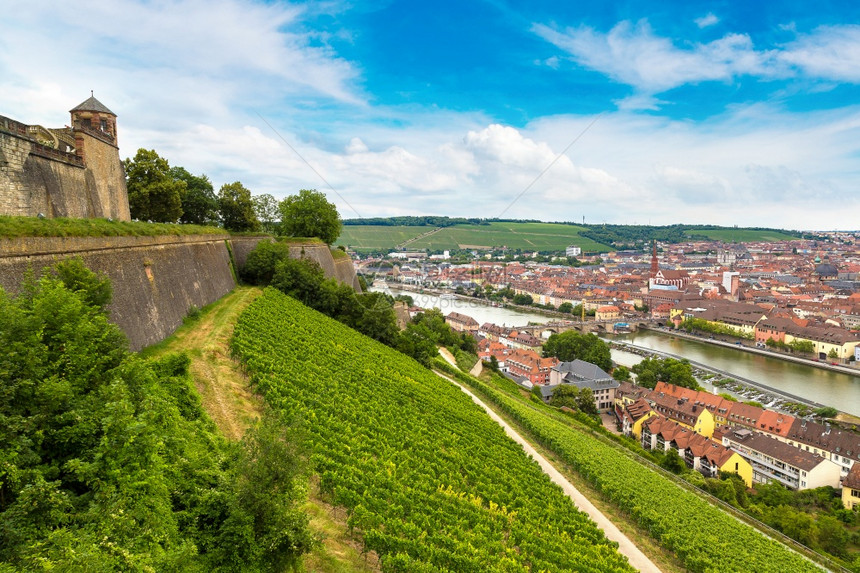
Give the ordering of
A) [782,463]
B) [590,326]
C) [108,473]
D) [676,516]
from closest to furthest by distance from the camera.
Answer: [108,473], [676,516], [782,463], [590,326]

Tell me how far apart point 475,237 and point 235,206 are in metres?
128

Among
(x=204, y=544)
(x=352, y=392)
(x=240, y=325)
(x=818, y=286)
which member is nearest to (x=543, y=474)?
(x=352, y=392)

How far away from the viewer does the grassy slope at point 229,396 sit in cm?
719

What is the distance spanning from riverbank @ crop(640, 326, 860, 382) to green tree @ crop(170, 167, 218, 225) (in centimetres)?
5621

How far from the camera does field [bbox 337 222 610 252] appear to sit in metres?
92.9

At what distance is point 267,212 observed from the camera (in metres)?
41.3

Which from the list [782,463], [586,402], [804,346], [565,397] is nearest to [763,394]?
[782,463]

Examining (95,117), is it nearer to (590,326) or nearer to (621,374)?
(621,374)

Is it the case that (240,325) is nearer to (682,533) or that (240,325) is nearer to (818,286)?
(682,533)

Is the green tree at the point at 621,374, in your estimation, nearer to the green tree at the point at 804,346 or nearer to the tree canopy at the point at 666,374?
the tree canopy at the point at 666,374

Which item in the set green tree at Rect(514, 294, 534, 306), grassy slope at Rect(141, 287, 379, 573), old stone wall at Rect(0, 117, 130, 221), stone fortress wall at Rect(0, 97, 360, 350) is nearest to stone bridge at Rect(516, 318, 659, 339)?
green tree at Rect(514, 294, 534, 306)

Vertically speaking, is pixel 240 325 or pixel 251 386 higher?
pixel 240 325

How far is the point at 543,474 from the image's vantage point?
1504 cm

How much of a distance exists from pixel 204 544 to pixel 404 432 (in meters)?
7.82
